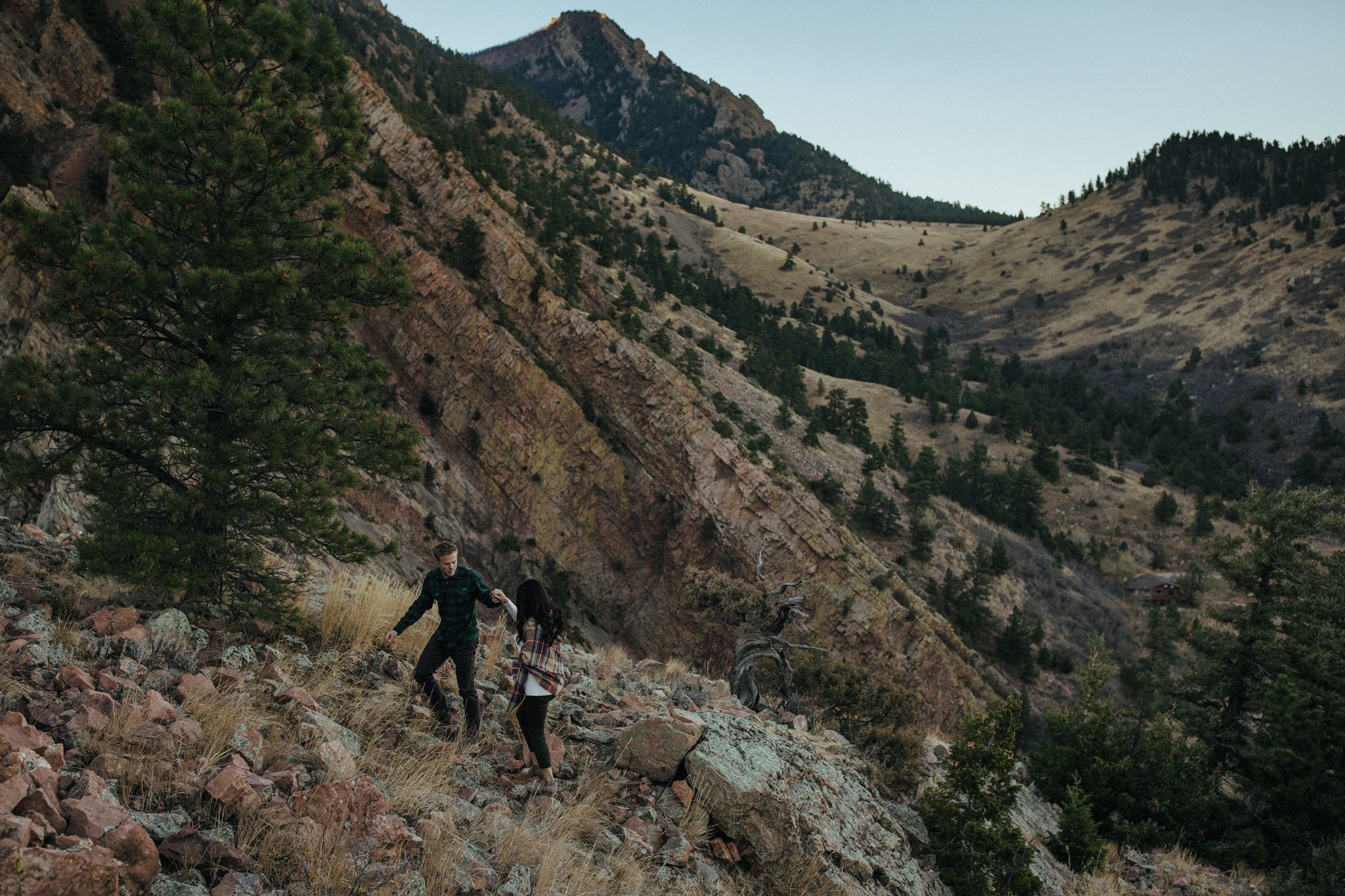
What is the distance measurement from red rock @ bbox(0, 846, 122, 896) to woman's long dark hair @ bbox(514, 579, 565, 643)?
2866 mm

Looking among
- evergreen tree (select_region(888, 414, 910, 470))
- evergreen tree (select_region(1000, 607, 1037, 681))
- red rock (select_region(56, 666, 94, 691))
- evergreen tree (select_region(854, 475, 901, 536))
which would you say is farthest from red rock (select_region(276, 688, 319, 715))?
evergreen tree (select_region(888, 414, 910, 470))

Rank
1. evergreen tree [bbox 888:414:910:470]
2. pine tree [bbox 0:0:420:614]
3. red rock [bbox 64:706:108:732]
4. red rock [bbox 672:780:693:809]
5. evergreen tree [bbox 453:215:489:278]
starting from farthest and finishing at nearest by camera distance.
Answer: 1. evergreen tree [bbox 888:414:910:470]
2. evergreen tree [bbox 453:215:489:278]
3. pine tree [bbox 0:0:420:614]
4. red rock [bbox 672:780:693:809]
5. red rock [bbox 64:706:108:732]

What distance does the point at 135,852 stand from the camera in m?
2.97

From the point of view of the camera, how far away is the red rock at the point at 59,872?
2.46m

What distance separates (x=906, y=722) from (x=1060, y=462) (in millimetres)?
55402

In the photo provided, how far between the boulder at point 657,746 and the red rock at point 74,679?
407cm

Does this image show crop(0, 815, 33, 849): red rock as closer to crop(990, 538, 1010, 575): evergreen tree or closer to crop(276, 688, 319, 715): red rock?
crop(276, 688, 319, 715): red rock

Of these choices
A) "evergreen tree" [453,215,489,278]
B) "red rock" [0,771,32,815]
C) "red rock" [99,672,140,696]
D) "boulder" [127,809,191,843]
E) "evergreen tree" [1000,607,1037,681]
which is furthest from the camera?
"evergreen tree" [1000,607,1037,681]

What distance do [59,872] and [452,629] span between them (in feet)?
10.8

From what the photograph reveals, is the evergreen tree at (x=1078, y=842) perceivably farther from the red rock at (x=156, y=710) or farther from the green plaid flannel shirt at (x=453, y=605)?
the red rock at (x=156, y=710)

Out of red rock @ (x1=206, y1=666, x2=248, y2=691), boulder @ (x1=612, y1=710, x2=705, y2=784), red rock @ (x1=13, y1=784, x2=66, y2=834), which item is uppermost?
red rock @ (x1=13, y1=784, x2=66, y2=834)

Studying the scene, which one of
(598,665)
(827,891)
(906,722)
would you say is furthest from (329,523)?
(906,722)

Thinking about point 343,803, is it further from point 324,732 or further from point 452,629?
point 452,629

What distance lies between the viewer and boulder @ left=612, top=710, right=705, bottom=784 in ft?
19.4
